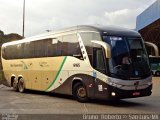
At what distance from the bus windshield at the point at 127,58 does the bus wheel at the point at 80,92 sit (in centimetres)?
206

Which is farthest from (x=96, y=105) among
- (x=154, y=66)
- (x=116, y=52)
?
(x=154, y=66)

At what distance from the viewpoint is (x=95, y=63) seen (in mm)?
17641

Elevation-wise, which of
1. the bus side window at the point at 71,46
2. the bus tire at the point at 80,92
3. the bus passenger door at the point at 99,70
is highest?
the bus side window at the point at 71,46

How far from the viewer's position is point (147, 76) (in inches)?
696

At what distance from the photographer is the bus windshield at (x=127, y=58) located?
55.5ft

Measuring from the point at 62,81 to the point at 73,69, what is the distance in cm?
134

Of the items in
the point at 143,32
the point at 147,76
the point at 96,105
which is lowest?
the point at 96,105

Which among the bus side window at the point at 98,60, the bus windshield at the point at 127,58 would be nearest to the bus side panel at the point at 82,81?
the bus side window at the point at 98,60

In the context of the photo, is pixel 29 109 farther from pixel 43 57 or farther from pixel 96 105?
pixel 43 57

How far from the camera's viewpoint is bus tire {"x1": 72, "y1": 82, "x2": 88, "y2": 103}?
1838 cm

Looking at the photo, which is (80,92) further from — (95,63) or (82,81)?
(95,63)

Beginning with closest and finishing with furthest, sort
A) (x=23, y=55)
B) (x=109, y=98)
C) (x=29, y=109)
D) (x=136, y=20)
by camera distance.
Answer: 1. (x=29, y=109)
2. (x=109, y=98)
3. (x=23, y=55)
4. (x=136, y=20)

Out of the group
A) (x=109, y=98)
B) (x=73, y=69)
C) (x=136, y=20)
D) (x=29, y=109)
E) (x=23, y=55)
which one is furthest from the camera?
(x=136, y=20)

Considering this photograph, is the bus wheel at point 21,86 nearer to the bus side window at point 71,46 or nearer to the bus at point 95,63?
the bus at point 95,63
